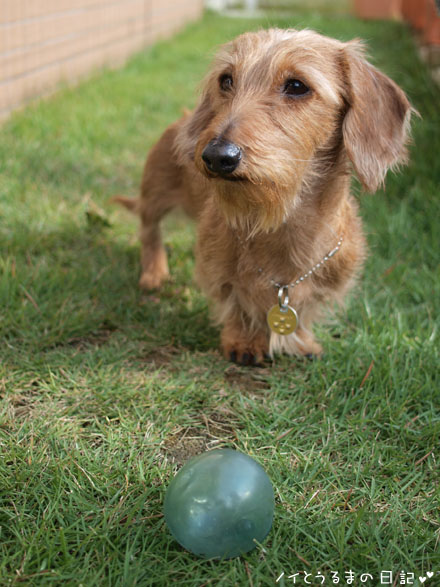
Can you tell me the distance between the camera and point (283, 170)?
1861mm

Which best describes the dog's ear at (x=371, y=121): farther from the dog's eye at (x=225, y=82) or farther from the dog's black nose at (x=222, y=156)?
the dog's black nose at (x=222, y=156)

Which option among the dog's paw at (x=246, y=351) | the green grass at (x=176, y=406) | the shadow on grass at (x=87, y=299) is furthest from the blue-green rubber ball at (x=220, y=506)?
the shadow on grass at (x=87, y=299)

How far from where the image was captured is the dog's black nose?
1706mm

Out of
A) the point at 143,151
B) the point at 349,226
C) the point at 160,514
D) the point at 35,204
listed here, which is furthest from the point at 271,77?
the point at 143,151

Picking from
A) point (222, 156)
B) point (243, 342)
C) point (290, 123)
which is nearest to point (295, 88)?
point (290, 123)

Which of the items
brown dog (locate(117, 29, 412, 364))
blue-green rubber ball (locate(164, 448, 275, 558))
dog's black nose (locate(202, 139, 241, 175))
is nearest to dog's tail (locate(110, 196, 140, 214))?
brown dog (locate(117, 29, 412, 364))

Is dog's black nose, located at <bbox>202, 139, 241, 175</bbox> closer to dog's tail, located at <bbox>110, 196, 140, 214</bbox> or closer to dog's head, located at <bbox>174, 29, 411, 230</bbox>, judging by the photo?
dog's head, located at <bbox>174, 29, 411, 230</bbox>

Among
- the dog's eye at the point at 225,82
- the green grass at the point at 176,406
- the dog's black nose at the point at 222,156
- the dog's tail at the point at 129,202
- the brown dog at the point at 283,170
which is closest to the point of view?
the green grass at the point at 176,406

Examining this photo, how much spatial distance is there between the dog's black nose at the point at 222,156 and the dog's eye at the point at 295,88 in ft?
1.24

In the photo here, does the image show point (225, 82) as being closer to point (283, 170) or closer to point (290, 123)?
point (290, 123)

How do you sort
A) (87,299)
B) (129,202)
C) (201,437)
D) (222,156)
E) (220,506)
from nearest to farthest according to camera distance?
(220,506), (222,156), (201,437), (87,299), (129,202)

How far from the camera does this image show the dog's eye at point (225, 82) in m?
2.10

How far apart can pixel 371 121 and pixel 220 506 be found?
4.55 ft

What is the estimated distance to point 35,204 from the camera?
11.5ft
